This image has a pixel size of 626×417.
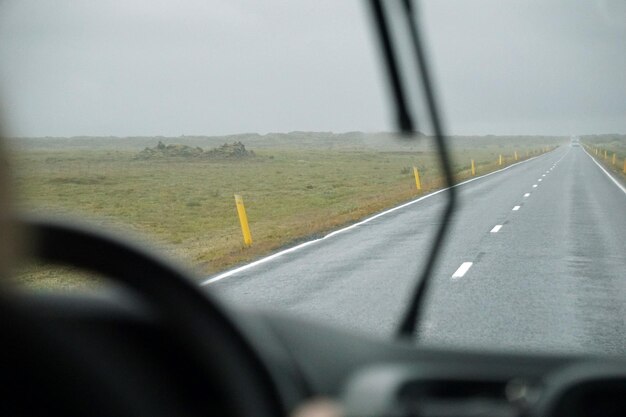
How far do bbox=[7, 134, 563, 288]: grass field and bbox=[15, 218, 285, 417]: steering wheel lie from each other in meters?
1.68

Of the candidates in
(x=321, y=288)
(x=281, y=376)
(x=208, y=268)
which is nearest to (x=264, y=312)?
(x=281, y=376)

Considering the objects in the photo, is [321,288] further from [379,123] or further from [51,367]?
[51,367]

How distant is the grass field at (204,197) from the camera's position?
877 cm

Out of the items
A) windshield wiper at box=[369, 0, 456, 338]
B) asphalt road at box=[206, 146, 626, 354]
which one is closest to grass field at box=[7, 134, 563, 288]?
windshield wiper at box=[369, 0, 456, 338]

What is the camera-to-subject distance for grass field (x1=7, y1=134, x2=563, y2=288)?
877cm

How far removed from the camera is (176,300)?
1290 mm

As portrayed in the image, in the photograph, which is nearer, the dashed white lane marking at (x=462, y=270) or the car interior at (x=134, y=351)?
the car interior at (x=134, y=351)

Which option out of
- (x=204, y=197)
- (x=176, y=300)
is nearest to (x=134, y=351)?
(x=176, y=300)

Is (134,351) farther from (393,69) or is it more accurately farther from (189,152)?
(189,152)

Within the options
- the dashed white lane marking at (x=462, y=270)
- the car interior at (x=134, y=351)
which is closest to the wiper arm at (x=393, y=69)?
the car interior at (x=134, y=351)

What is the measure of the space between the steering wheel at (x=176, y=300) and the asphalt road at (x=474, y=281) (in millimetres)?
2552

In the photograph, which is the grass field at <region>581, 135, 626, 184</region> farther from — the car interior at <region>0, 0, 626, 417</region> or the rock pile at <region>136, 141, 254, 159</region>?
the car interior at <region>0, 0, 626, 417</region>

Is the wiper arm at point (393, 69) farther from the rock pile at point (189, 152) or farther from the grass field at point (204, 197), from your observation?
the rock pile at point (189, 152)

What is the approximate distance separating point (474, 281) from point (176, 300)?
9075 mm
